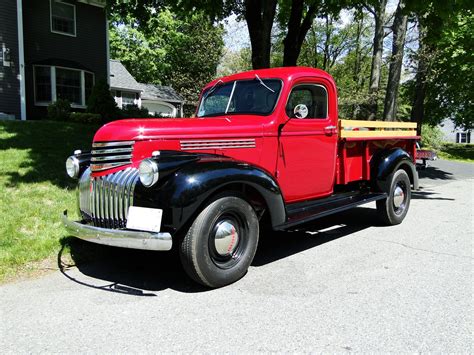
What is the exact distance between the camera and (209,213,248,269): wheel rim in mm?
3893

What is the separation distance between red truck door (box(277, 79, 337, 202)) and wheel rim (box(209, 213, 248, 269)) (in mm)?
1043

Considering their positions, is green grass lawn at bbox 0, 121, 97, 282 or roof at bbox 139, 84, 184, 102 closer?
green grass lawn at bbox 0, 121, 97, 282

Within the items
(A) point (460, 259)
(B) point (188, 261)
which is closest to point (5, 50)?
(B) point (188, 261)

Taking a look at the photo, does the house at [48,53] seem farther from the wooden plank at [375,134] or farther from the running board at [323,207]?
the running board at [323,207]

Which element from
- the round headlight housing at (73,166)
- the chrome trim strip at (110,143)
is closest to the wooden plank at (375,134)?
the chrome trim strip at (110,143)

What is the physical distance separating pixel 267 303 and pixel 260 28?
824 centimetres

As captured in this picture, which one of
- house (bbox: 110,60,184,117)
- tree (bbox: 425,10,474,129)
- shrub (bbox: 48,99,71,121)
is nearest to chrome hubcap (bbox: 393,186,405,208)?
tree (bbox: 425,10,474,129)

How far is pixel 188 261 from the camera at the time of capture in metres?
3.70

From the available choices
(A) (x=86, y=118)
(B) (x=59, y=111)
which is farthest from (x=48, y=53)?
(A) (x=86, y=118)

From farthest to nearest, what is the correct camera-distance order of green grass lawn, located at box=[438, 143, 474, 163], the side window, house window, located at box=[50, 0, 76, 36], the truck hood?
green grass lawn, located at box=[438, 143, 474, 163]
house window, located at box=[50, 0, 76, 36]
the side window
the truck hood

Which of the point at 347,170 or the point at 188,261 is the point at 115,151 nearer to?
the point at 188,261

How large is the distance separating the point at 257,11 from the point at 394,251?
7.38m

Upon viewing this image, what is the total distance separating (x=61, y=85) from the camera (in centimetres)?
1786

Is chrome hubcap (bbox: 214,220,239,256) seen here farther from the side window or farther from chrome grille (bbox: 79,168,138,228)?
the side window
